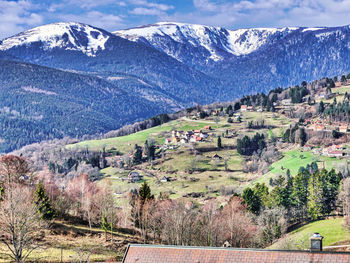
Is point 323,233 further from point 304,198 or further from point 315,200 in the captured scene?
point 304,198

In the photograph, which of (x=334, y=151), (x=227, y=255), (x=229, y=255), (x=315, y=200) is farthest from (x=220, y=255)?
(x=334, y=151)

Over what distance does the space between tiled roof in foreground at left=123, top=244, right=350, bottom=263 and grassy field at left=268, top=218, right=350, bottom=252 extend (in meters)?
32.4

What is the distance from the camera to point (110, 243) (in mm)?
71188

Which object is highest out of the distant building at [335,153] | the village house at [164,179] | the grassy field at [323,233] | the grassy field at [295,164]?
the distant building at [335,153]

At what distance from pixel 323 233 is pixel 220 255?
50463mm

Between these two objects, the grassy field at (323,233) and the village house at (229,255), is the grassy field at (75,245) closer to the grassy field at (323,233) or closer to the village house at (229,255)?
the village house at (229,255)

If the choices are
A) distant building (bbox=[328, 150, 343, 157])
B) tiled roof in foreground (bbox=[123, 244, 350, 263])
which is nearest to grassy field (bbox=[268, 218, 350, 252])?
tiled roof in foreground (bbox=[123, 244, 350, 263])

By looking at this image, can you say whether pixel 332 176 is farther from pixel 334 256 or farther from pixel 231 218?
pixel 334 256

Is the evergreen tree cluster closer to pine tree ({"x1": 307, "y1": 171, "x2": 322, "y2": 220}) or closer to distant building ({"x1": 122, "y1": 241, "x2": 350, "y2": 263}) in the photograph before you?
pine tree ({"x1": 307, "y1": 171, "x2": 322, "y2": 220})

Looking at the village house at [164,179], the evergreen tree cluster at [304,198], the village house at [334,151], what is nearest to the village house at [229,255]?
the evergreen tree cluster at [304,198]

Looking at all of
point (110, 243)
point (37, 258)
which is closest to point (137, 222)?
point (110, 243)

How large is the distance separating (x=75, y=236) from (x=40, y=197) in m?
8.10

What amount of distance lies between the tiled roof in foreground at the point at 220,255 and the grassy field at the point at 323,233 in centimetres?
3239

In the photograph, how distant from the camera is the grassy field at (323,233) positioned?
244ft
